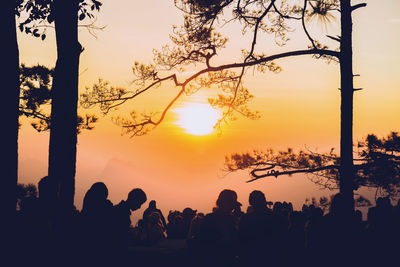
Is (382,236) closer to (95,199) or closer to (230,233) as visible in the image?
(230,233)

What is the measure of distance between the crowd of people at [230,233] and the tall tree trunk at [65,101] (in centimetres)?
128

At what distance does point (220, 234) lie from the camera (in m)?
5.12

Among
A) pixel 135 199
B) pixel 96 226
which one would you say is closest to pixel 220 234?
pixel 135 199

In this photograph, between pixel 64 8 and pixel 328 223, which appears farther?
pixel 64 8

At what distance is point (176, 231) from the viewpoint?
10445mm

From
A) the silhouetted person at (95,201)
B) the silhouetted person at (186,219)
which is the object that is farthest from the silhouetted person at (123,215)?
the silhouetted person at (186,219)

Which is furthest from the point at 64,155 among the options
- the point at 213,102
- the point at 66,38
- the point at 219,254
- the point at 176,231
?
the point at 213,102

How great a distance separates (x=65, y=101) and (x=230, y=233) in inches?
127

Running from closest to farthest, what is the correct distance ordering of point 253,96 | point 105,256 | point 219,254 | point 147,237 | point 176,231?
point 105,256 → point 219,254 → point 147,237 → point 176,231 → point 253,96

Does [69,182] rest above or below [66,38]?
below

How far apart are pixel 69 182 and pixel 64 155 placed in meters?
0.42

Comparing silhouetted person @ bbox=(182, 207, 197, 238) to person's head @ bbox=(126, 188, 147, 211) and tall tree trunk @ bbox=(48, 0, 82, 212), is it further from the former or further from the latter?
person's head @ bbox=(126, 188, 147, 211)

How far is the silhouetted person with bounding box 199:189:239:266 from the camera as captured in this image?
5.09 m

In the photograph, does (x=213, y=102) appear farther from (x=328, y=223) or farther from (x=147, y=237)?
(x=328, y=223)
